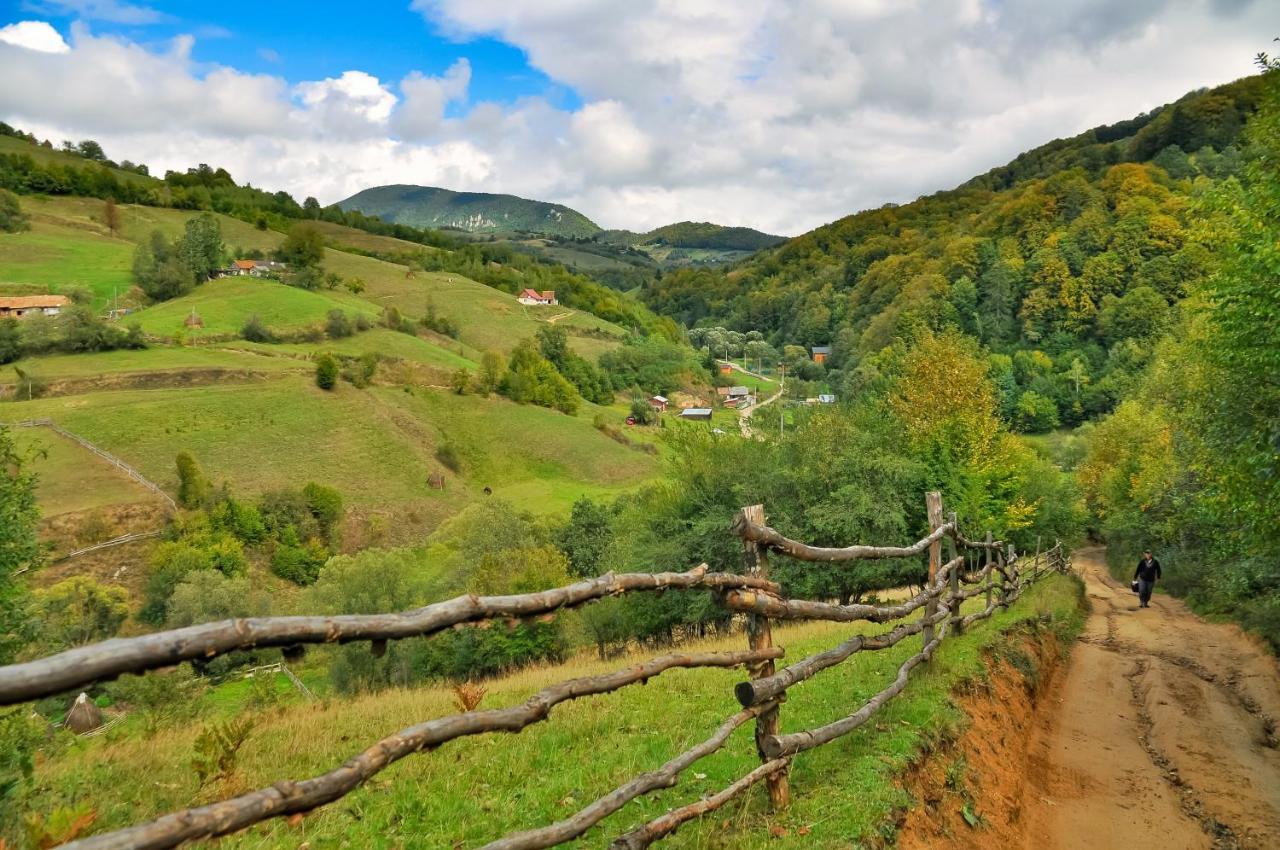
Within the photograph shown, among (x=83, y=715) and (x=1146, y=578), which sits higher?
(x=1146, y=578)

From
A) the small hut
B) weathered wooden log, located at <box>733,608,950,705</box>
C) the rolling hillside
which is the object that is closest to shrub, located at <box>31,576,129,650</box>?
the rolling hillside

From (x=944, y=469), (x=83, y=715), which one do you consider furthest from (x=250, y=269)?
(x=944, y=469)

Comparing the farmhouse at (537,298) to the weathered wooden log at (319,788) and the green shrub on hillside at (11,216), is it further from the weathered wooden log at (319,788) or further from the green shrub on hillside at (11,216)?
the weathered wooden log at (319,788)

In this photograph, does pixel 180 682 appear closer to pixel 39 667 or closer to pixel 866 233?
pixel 39 667

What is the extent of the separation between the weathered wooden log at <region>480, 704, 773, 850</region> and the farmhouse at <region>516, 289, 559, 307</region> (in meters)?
150

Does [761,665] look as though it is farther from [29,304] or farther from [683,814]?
[29,304]

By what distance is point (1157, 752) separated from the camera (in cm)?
797

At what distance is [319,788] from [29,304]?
109494 mm

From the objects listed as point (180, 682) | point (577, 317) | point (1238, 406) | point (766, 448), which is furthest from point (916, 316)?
point (180, 682)

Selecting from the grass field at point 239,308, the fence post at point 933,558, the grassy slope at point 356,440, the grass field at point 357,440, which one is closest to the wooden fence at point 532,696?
the fence post at point 933,558

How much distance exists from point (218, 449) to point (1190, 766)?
66.5 m

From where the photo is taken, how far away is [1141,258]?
85.9 m

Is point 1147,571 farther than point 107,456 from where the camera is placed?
No

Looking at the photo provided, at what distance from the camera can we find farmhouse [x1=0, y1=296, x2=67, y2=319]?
81.3 m
